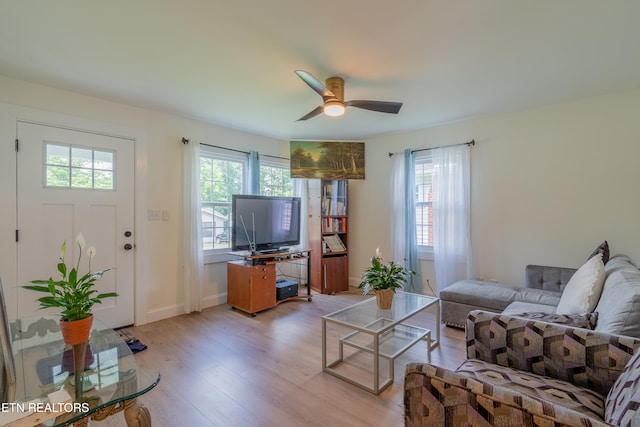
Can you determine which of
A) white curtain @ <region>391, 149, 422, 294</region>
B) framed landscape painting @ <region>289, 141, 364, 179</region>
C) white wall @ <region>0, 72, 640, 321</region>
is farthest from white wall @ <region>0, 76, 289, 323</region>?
white curtain @ <region>391, 149, 422, 294</region>

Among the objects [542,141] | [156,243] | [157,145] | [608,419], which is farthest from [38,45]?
[542,141]

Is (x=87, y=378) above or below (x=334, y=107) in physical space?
below

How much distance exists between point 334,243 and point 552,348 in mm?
3334

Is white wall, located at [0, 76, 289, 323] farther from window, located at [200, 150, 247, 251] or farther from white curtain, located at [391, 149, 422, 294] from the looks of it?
white curtain, located at [391, 149, 422, 294]

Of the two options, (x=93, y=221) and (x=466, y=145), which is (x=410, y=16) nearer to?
(x=466, y=145)

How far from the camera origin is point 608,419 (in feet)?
3.15

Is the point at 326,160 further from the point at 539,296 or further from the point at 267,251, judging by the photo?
the point at 539,296

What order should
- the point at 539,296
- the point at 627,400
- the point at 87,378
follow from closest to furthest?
the point at 627,400
the point at 87,378
the point at 539,296

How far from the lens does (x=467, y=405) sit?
0.92 m

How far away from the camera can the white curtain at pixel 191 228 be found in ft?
11.6

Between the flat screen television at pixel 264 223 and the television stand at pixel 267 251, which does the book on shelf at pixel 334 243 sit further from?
the television stand at pixel 267 251

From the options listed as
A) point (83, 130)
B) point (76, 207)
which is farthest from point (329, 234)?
point (83, 130)

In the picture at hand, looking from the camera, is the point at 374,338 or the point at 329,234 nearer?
the point at 374,338

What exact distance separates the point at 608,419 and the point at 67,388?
1908mm
